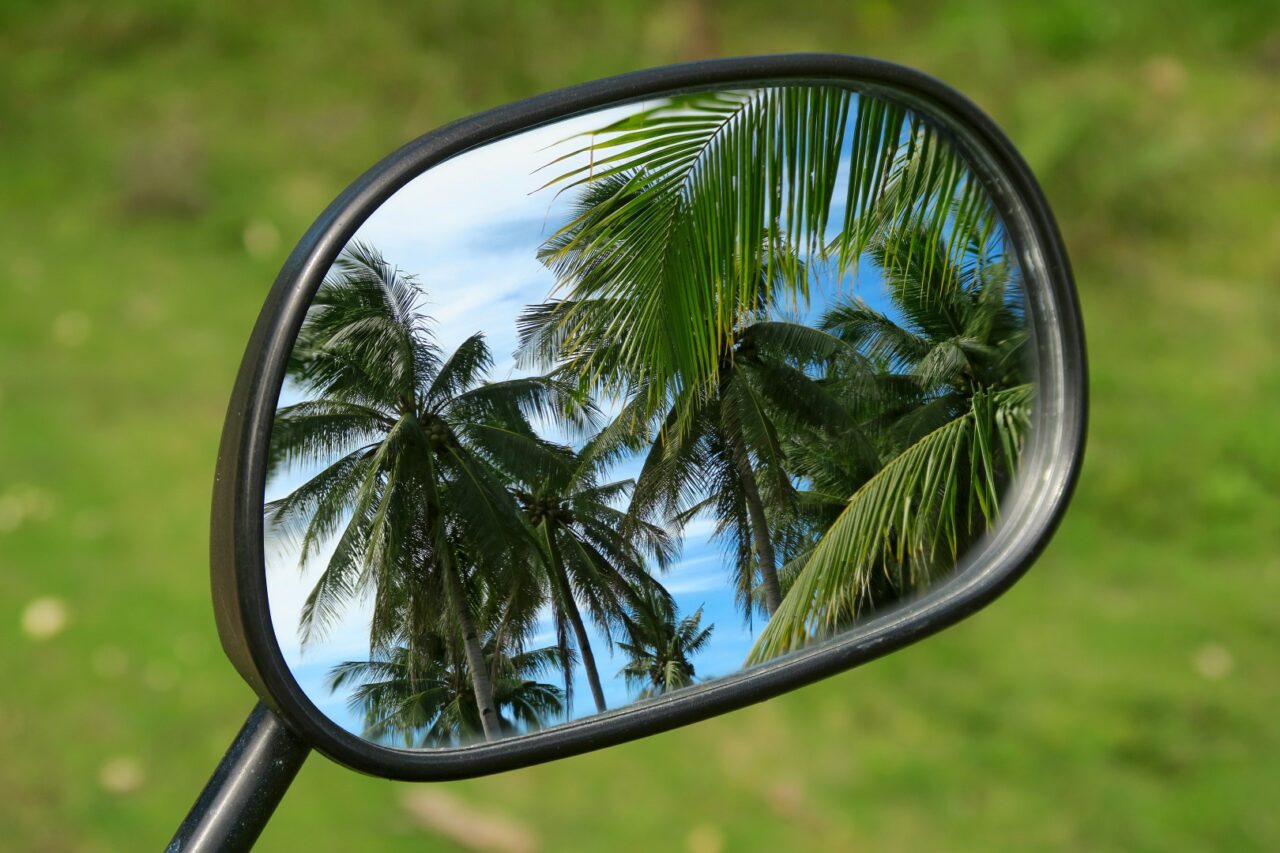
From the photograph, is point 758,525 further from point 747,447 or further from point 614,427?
point 614,427

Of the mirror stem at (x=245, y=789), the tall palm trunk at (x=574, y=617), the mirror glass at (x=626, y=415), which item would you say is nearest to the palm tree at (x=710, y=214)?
the mirror glass at (x=626, y=415)

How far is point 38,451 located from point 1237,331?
3.72 m

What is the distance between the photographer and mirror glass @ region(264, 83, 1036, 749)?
0.94 m

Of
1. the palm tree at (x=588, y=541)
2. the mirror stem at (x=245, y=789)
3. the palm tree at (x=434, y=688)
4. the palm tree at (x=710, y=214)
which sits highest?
the palm tree at (x=710, y=214)

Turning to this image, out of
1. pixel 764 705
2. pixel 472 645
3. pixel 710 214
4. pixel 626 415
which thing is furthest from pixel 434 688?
pixel 764 705

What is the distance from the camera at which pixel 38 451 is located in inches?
139

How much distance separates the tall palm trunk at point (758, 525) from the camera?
1.07 m

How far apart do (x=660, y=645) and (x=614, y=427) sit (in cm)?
22

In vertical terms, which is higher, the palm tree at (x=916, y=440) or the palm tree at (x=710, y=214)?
the palm tree at (x=710, y=214)

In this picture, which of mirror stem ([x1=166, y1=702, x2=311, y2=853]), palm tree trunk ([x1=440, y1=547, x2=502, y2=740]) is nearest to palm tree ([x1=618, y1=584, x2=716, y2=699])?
palm tree trunk ([x1=440, y1=547, x2=502, y2=740])

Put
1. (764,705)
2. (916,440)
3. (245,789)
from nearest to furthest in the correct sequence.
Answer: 1. (245,789)
2. (916,440)
3. (764,705)

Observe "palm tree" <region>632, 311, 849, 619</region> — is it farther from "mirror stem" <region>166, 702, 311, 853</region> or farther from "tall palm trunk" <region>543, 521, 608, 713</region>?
"mirror stem" <region>166, 702, 311, 853</region>

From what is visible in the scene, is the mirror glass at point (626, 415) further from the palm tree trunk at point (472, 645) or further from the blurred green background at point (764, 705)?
the blurred green background at point (764, 705)

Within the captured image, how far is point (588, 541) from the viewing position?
3.30 ft
